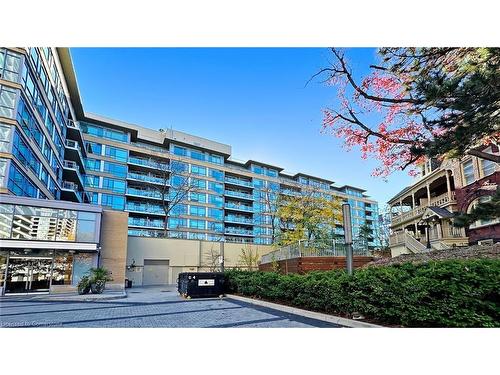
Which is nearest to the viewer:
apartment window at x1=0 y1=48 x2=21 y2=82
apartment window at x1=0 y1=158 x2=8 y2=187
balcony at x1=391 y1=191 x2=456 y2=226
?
apartment window at x1=0 y1=158 x2=8 y2=187

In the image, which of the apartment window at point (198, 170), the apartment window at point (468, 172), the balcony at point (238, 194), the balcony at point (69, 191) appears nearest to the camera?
the apartment window at point (468, 172)

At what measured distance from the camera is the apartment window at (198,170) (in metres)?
35.5

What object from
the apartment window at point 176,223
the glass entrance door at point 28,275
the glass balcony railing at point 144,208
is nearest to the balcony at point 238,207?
the apartment window at point 176,223

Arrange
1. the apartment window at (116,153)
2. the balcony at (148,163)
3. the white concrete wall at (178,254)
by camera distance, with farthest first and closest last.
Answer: the balcony at (148,163), the apartment window at (116,153), the white concrete wall at (178,254)

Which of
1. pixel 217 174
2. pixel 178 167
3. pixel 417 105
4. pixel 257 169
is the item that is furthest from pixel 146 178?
pixel 417 105

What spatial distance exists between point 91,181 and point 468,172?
91.8 feet

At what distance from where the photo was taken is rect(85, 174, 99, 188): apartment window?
29.8 metres

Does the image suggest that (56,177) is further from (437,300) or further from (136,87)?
(437,300)

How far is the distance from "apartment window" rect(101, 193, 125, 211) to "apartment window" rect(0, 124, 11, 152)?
16.9 m

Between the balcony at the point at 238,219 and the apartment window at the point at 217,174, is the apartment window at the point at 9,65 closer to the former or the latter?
the apartment window at the point at 217,174

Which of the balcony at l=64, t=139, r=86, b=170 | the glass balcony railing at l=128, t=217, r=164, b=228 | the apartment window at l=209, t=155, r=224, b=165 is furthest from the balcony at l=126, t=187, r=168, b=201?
the apartment window at l=209, t=155, r=224, b=165

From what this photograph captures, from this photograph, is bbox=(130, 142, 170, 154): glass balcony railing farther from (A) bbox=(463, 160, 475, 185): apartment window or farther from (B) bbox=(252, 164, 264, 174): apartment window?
(A) bbox=(463, 160, 475, 185): apartment window
